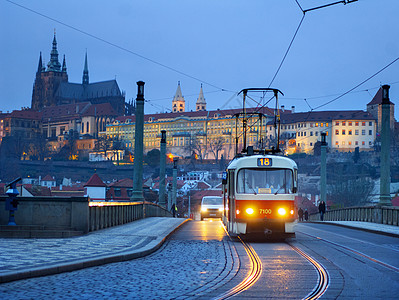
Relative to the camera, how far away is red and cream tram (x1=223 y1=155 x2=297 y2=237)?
18.1m

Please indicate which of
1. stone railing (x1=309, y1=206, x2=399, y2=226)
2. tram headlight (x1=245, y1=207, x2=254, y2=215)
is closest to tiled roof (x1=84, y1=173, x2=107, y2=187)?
stone railing (x1=309, y1=206, x2=399, y2=226)

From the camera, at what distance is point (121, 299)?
8.01 metres

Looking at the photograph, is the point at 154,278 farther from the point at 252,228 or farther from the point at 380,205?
the point at 380,205

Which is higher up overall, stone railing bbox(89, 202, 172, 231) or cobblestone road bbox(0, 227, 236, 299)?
stone railing bbox(89, 202, 172, 231)

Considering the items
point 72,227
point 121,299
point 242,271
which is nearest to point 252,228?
point 72,227

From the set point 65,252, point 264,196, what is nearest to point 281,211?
point 264,196

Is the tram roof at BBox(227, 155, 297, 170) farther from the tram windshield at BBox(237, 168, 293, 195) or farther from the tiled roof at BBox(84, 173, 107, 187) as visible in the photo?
the tiled roof at BBox(84, 173, 107, 187)

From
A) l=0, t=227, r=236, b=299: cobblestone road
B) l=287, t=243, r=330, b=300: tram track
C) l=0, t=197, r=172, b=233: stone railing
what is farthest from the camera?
l=0, t=197, r=172, b=233: stone railing

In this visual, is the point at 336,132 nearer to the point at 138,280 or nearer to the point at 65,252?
the point at 65,252

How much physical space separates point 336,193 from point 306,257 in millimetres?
95858

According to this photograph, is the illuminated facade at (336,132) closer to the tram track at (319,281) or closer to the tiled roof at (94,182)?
the tiled roof at (94,182)

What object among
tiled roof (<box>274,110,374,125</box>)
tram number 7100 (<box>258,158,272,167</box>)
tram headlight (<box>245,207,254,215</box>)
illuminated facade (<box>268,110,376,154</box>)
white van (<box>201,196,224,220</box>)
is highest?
tiled roof (<box>274,110,374,125</box>)

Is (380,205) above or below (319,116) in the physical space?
below

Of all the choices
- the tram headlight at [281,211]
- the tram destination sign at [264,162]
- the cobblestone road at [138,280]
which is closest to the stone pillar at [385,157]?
the tram destination sign at [264,162]
